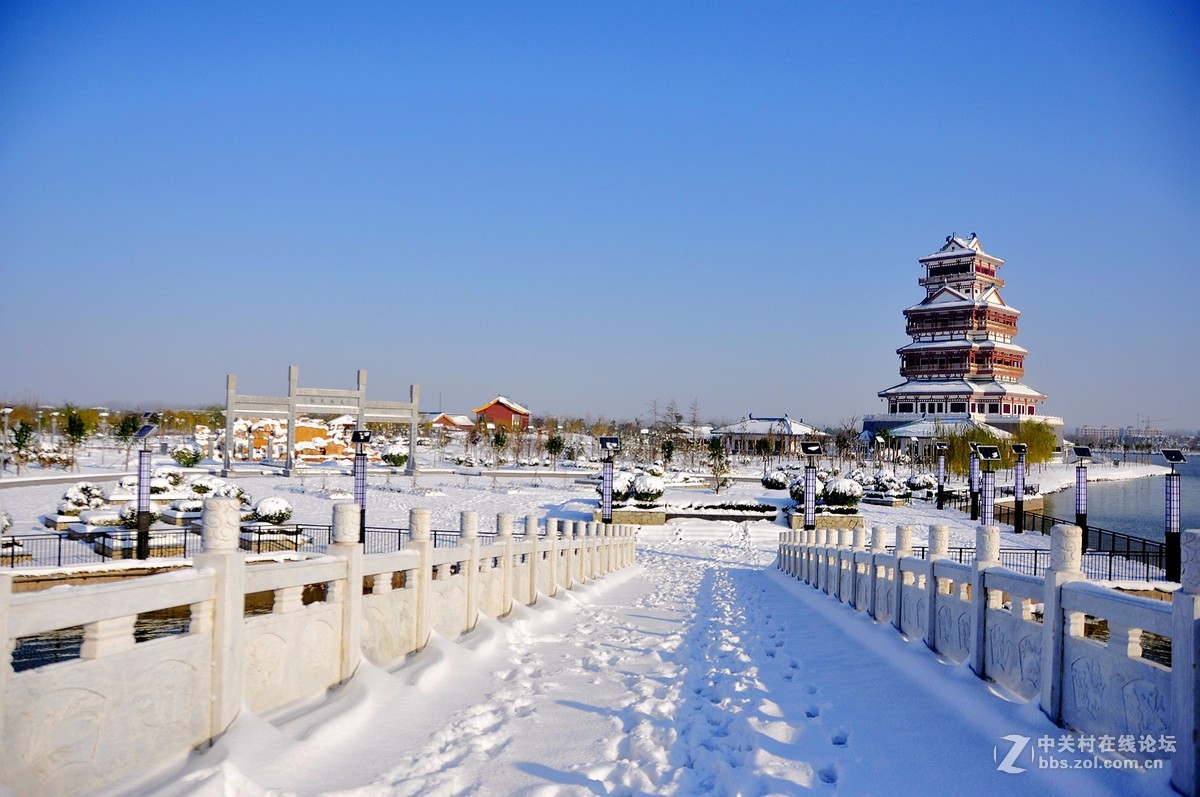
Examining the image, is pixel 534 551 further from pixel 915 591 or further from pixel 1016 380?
pixel 1016 380

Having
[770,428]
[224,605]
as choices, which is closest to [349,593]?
[224,605]

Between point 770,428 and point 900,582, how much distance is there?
64.0 metres

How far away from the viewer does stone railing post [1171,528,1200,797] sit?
3.87 meters

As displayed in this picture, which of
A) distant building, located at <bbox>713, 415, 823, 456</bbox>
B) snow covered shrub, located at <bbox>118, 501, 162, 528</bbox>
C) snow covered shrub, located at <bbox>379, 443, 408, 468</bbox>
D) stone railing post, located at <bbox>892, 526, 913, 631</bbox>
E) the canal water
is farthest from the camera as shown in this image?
distant building, located at <bbox>713, 415, 823, 456</bbox>

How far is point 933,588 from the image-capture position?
7.76 m

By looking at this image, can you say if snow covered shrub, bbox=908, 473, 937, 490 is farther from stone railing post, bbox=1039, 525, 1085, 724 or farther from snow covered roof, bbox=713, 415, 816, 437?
stone railing post, bbox=1039, 525, 1085, 724

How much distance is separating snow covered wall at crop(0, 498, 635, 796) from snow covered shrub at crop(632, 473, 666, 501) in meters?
26.9

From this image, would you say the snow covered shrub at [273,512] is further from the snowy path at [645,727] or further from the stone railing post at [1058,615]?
the stone railing post at [1058,615]

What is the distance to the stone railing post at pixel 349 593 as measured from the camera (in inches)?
233

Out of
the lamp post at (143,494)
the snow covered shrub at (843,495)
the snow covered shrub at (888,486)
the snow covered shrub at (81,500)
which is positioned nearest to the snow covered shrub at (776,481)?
the snow covered shrub at (888,486)

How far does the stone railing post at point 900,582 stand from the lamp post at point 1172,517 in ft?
54.2

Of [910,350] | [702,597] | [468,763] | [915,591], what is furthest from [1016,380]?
[468,763]

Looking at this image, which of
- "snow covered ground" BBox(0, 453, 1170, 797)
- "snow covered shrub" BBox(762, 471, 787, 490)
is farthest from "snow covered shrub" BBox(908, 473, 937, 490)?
"snow covered ground" BBox(0, 453, 1170, 797)

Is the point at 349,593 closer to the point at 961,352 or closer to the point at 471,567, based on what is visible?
the point at 471,567
